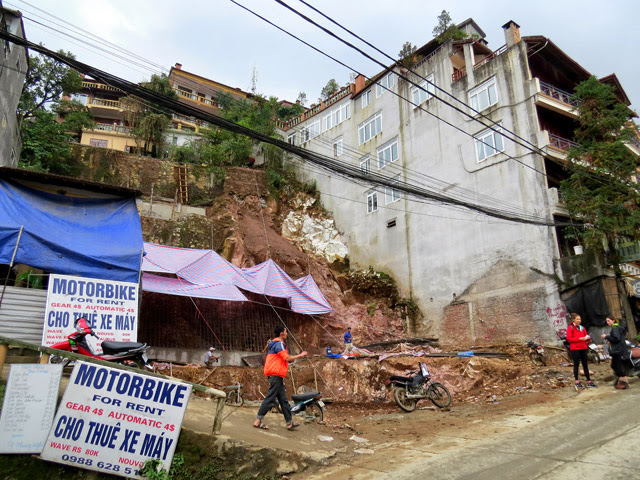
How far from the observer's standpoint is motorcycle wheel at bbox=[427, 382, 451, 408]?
991cm

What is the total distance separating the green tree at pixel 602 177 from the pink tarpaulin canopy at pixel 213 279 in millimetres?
10774

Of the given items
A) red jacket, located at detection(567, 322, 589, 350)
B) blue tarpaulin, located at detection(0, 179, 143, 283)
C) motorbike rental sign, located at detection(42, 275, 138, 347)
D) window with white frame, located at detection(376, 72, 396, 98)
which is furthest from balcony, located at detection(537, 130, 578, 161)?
motorbike rental sign, located at detection(42, 275, 138, 347)

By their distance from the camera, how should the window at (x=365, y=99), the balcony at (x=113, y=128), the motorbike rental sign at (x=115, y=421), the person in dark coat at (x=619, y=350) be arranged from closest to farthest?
1. the motorbike rental sign at (x=115, y=421)
2. the person in dark coat at (x=619, y=350)
3. the window at (x=365, y=99)
4. the balcony at (x=113, y=128)

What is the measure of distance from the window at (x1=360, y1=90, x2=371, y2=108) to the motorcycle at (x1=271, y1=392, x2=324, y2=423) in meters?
22.7

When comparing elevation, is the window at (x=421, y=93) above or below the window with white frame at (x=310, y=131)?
below

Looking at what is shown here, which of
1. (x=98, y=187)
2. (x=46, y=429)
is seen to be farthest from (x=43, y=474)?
(x=98, y=187)

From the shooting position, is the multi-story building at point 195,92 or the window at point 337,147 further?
the multi-story building at point 195,92

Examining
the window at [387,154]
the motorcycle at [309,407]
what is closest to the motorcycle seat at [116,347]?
the motorcycle at [309,407]

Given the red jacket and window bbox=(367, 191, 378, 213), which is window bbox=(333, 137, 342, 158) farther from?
the red jacket

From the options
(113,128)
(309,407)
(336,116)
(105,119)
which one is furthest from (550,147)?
(105,119)

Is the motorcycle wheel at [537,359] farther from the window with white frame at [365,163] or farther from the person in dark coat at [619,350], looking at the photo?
the window with white frame at [365,163]

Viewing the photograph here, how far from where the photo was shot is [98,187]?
1040 centimetres

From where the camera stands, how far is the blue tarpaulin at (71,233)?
896 centimetres

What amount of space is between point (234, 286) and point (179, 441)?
10154 millimetres
